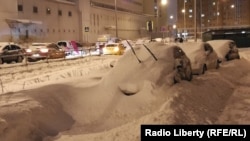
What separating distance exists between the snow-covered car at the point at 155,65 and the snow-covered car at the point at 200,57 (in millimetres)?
3165

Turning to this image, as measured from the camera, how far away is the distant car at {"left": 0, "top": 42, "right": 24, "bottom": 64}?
95.0 ft

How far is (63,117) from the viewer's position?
31.3ft

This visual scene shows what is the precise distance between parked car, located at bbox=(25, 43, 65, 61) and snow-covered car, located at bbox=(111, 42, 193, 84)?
19.7 metres

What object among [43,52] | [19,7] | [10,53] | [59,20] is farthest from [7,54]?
[59,20]

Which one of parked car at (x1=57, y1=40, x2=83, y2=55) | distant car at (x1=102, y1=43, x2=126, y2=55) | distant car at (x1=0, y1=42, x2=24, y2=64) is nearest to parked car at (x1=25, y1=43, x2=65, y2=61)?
distant car at (x1=0, y1=42, x2=24, y2=64)

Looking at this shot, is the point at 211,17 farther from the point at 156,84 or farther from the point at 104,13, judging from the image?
the point at 156,84

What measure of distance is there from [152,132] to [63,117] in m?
3.94

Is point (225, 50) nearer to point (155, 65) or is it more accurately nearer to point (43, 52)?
point (155, 65)

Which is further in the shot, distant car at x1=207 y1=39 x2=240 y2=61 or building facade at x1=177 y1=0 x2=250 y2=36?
building facade at x1=177 y1=0 x2=250 y2=36

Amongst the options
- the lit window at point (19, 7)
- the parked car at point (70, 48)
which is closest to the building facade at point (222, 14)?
the lit window at point (19, 7)

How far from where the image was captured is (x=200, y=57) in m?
16.7

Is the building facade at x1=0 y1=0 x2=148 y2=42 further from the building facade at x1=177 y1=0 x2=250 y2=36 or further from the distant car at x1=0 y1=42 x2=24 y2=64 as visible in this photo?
the building facade at x1=177 y1=0 x2=250 y2=36

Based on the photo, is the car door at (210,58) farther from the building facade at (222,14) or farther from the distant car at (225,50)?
the building facade at (222,14)

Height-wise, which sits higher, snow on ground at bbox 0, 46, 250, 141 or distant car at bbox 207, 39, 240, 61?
distant car at bbox 207, 39, 240, 61
